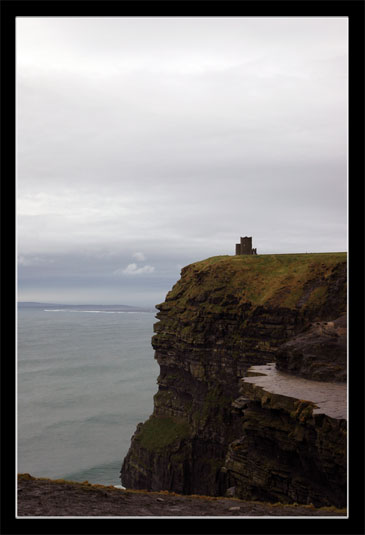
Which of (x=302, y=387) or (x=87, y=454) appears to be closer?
(x=302, y=387)

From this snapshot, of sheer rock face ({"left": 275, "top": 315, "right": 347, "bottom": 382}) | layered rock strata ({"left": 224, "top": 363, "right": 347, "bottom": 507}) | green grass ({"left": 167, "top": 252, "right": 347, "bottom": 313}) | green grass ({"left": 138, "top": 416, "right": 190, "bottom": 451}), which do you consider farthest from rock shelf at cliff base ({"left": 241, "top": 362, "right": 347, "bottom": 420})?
green grass ({"left": 138, "top": 416, "right": 190, "bottom": 451})

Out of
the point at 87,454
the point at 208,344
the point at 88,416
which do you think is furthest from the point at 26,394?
the point at 208,344

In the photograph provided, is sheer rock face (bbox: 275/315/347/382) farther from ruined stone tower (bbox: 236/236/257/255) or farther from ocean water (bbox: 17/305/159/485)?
ruined stone tower (bbox: 236/236/257/255)

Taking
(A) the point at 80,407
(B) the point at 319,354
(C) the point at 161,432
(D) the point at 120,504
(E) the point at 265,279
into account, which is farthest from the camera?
(A) the point at 80,407

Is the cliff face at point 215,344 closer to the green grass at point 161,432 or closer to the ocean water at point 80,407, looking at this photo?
the green grass at point 161,432

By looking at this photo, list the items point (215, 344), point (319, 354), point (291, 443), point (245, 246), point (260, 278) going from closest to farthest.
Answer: point (291, 443)
point (319, 354)
point (215, 344)
point (260, 278)
point (245, 246)

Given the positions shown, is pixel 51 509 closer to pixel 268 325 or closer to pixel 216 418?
pixel 268 325

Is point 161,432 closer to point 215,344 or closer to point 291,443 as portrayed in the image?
point 215,344

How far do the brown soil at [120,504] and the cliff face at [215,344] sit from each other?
3858cm

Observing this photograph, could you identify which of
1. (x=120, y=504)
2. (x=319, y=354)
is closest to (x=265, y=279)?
(x=319, y=354)

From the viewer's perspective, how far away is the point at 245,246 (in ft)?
252

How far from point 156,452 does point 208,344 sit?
18.3m

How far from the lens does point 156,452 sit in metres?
62.8

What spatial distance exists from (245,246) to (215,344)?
22.1 m
